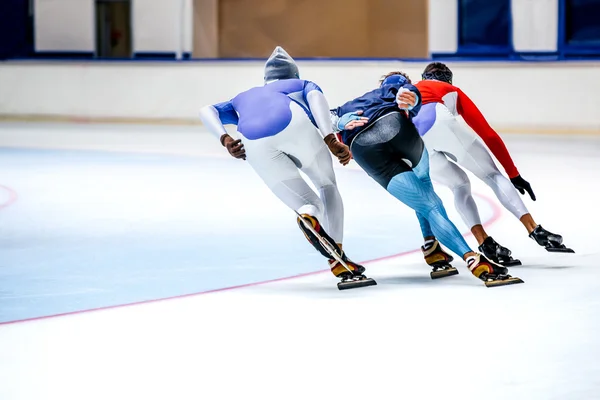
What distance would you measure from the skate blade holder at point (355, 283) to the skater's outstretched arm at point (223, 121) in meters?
0.78

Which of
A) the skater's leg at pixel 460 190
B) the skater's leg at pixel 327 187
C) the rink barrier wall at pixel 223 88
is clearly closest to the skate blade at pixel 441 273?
Result: the skater's leg at pixel 460 190

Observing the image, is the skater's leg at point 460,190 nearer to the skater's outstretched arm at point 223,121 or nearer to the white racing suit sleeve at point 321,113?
the white racing suit sleeve at point 321,113

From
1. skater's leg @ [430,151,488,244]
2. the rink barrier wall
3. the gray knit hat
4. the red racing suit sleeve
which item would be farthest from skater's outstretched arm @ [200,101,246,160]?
the rink barrier wall

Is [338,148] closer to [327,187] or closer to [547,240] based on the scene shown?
[327,187]

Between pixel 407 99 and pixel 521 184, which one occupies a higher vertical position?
pixel 407 99

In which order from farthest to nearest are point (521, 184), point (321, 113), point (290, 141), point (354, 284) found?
point (521, 184)
point (354, 284)
point (290, 141)
point (321, 113)

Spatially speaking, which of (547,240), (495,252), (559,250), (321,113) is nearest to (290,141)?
(321,113)

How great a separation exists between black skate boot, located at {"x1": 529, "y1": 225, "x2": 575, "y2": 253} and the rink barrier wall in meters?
8.83

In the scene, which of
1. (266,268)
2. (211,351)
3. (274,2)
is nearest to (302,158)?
(266,268)

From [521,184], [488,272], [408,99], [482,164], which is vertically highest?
[408,99]

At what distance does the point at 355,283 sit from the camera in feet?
18.5

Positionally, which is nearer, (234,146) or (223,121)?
(234,146)

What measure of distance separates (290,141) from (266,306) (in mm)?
822

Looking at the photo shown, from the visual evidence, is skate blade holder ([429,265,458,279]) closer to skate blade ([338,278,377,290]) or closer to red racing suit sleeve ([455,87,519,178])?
skate blade ([338,278,377,290])
